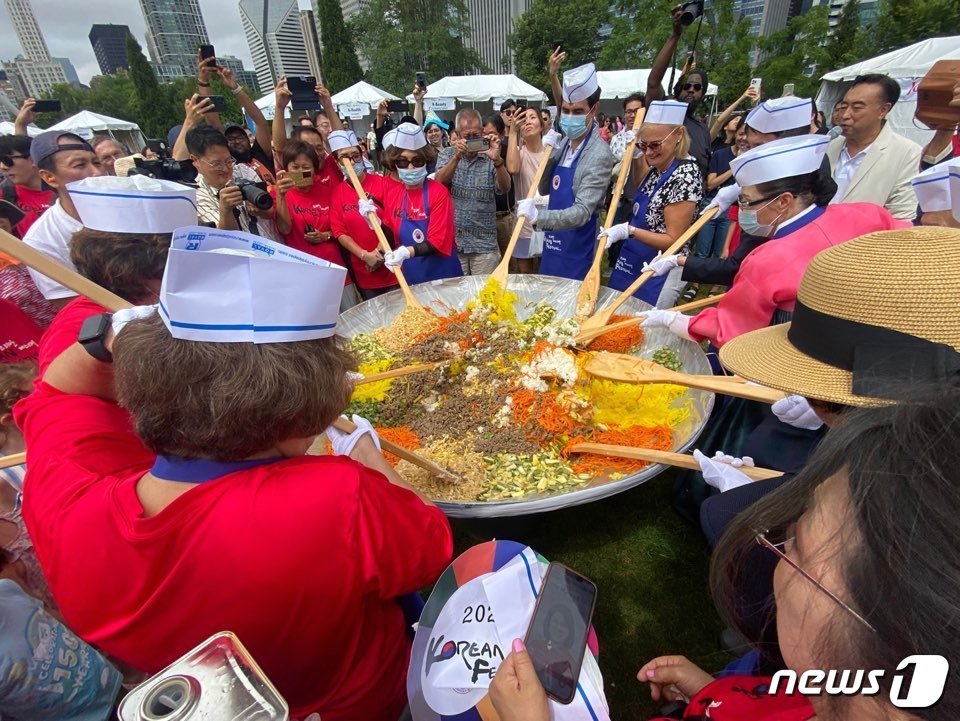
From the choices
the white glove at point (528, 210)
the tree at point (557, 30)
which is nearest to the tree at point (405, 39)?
the tree at point (557, 30)

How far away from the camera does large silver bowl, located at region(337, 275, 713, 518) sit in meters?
2.07

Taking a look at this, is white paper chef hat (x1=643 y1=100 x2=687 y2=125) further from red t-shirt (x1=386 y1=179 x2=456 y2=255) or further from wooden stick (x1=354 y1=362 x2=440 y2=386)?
wooden stick (x1=354 y1=362 x2=440 y2=386)

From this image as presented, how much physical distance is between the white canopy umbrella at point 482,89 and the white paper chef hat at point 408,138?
2163cm

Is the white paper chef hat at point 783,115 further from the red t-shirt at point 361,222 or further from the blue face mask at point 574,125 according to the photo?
the red t-shirt at point 361,222

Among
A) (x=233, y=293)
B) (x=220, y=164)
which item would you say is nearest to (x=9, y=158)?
(x=220, y=164)

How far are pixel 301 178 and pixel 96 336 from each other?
345 cm

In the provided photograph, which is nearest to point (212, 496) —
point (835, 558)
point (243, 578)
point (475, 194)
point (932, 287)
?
point (243, 578)

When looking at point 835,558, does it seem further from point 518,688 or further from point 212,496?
point 212,496

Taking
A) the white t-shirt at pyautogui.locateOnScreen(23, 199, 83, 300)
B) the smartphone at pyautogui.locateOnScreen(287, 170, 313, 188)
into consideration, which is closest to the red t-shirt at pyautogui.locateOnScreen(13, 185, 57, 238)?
the white t-shirt at pyautogui.locateOnScreen(23, 199, 83, 300)

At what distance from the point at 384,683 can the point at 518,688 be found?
68 cm

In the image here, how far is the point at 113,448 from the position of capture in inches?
56.4

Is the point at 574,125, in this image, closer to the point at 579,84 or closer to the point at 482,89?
the point at 579,84

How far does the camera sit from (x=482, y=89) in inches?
900

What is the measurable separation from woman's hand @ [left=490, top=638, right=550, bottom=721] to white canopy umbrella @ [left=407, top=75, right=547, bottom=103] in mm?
25972
